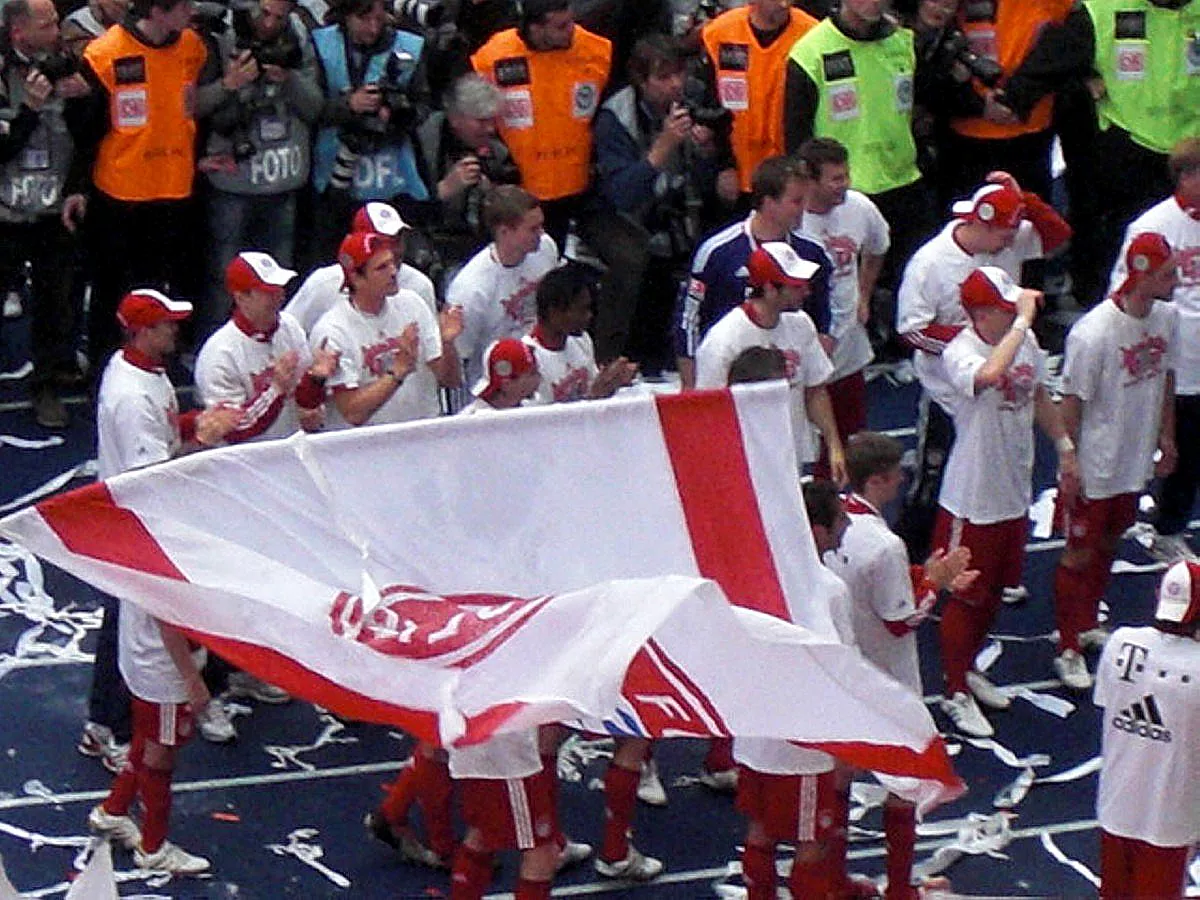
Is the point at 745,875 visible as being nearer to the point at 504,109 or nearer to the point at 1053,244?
the point at 1053,244

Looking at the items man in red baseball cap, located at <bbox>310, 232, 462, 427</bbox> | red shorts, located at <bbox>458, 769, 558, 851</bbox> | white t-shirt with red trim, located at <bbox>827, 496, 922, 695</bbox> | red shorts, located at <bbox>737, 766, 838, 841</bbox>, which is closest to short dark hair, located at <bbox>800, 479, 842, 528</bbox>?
white t-shirt with red trim, located at <bbox>827, 496, 922, 695</bbox>

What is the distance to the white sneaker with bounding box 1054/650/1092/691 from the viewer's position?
12.4m

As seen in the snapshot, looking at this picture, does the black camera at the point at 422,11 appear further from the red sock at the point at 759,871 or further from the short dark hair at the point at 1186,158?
the red sock at the point at 759,871

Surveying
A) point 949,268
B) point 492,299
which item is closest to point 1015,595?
point 949,268

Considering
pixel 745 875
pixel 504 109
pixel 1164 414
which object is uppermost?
pixel 504 109

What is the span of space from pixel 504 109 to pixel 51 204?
2131mm

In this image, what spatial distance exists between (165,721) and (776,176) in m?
3.39

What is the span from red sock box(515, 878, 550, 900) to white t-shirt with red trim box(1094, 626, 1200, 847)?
1855 millimetres

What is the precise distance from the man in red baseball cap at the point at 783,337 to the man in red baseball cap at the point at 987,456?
0.49m

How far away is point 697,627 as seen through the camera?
26.8ft

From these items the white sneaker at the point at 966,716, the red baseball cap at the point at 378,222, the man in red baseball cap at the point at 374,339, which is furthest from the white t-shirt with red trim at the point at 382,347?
the white sneaker at the point at 966,716

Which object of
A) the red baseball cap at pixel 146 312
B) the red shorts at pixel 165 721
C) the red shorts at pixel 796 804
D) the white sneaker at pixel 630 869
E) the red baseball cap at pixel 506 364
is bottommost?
the white sneaker at pixel 630 869

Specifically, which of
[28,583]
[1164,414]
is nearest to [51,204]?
[28,583]

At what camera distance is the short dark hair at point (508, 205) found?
12133 millimetres
